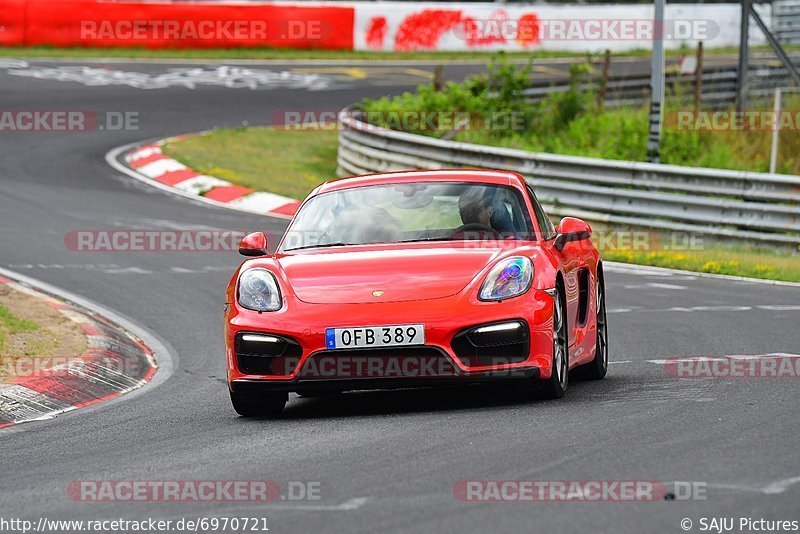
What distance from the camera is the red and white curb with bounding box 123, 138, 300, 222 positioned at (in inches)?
829

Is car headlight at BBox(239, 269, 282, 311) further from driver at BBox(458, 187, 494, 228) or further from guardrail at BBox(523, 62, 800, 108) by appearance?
guardrail at BBox(523, 62, 800, 108)

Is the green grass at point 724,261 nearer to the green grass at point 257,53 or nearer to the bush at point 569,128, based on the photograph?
the bush at point 569,128

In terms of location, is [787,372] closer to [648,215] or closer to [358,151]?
[648,215]

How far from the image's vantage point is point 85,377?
9648 mm

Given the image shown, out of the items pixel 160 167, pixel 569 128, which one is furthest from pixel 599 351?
pixel 569 128

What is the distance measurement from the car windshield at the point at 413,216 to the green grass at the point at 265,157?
42.6 ft

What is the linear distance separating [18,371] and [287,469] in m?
3.76

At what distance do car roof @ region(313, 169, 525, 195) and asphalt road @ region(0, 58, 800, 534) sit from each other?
1265mm

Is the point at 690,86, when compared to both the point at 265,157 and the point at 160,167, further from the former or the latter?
the point at 160,167

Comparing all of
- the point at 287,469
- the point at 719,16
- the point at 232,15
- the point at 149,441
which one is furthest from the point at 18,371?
the point at 719,16

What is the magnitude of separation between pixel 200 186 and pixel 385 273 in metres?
15.0
